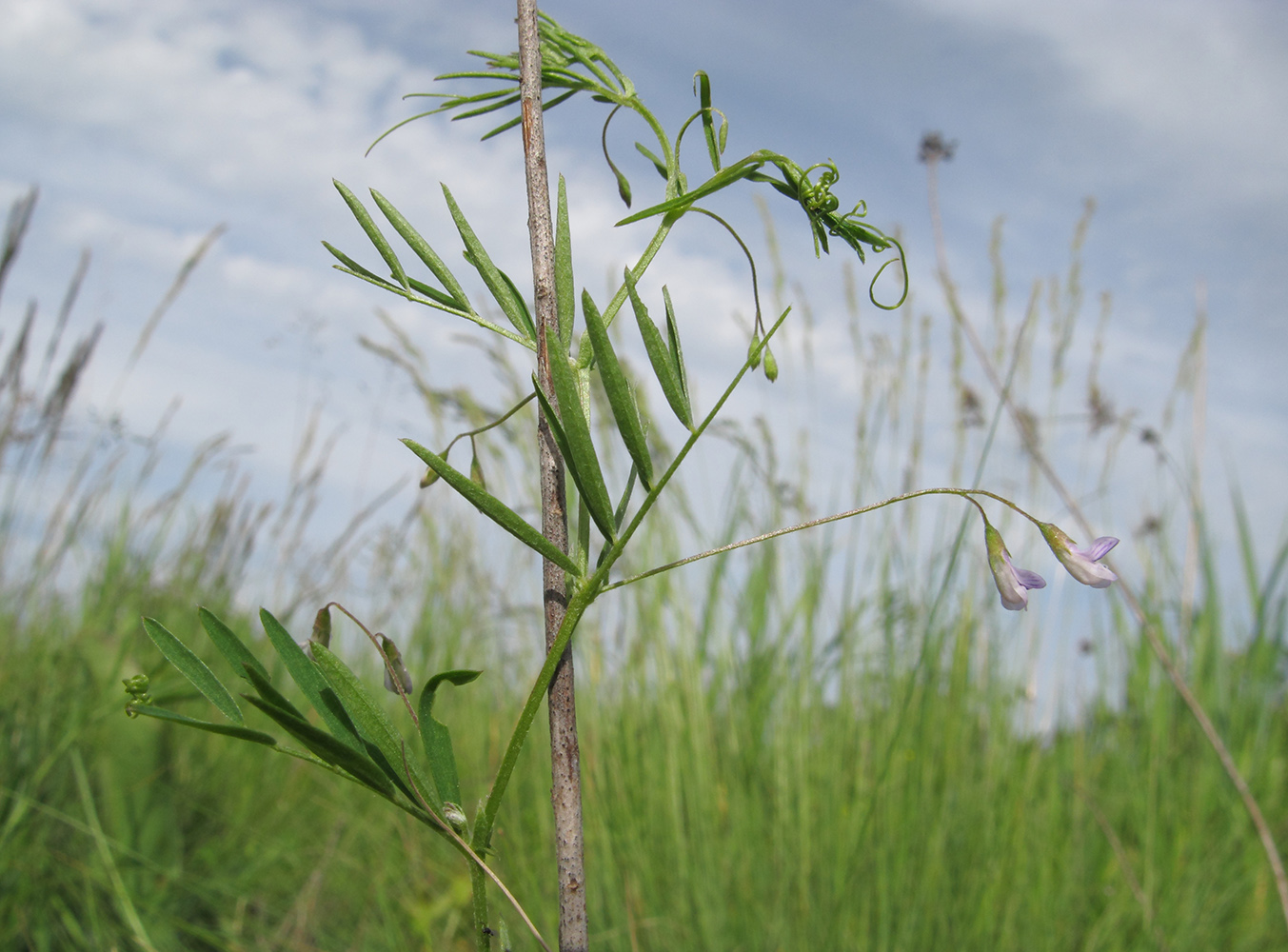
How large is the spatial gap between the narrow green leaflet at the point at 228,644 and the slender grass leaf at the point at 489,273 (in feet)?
0.61

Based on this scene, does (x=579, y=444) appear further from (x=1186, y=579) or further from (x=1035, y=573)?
(x=1186, y=579)

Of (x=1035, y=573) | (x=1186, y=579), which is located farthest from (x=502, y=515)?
(x=1186, y=579)

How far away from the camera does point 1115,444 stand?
85.7 inches

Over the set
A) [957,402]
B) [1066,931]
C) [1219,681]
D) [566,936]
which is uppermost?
[957,402]

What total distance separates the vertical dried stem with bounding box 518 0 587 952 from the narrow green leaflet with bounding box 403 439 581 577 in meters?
0.02

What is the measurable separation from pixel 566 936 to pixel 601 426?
125 centimetres

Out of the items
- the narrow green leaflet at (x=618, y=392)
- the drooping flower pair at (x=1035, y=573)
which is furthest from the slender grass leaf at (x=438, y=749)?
the drooping flower pair at (x=1035, y=573)

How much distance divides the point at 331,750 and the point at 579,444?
0.16 metres

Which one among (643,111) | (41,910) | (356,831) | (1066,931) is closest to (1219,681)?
(1066,931)

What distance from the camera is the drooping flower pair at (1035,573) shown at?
0.43 meters

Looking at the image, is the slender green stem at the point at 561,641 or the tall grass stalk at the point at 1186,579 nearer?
the slender green stem at the point at 561,641

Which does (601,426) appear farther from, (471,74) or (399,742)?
(399,742)

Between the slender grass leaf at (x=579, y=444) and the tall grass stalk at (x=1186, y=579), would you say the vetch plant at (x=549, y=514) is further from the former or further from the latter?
the tall grass stalk at (x=1186, y=579)

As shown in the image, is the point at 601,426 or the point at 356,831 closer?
the point at 601,426
